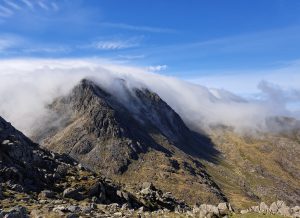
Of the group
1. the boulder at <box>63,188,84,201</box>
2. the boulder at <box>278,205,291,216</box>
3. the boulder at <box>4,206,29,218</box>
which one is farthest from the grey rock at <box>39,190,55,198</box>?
the boulder at <box>278,205,291,216</box>

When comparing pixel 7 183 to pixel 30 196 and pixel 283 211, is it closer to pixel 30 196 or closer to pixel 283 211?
pixel 30 196

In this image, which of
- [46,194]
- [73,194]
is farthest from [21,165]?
[46,194]

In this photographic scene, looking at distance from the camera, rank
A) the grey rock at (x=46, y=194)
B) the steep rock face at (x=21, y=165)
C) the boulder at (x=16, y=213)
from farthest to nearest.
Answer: the steep rock face at (x=21, y=165) → the grey rock at (x=46, y=194) → the boulder at (x=16, y=213)

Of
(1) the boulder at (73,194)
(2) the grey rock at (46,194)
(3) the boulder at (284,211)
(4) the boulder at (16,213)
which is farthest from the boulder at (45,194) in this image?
(3) the boulder at (284,211)

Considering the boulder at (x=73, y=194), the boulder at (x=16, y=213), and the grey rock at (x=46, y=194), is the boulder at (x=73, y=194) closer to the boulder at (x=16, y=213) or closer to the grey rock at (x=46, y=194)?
the grey rock at (x=46, y=194)

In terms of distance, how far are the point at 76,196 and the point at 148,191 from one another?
158 ft

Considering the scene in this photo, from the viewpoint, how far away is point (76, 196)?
92.4 m

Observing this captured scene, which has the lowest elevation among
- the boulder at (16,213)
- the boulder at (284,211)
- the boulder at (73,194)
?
the boulder at (73,194)

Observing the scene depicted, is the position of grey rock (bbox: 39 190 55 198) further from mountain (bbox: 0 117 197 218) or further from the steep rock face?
the steep rock face

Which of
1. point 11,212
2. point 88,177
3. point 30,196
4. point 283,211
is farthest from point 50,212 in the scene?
point 88,177

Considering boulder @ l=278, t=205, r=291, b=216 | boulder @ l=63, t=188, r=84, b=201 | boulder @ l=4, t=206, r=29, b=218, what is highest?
boulder @ l=278, t=205, r=291, b=216

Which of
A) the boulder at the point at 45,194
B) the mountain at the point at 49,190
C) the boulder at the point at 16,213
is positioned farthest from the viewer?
the boulder at the point at 45,194

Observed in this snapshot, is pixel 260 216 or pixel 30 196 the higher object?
pixel 260 216

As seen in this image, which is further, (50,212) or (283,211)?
(283,211)
